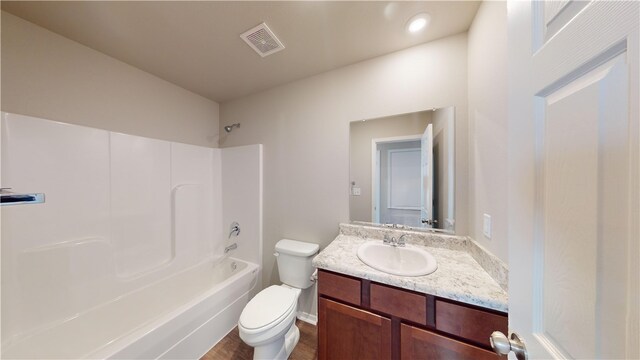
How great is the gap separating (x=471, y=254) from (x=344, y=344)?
953 mm

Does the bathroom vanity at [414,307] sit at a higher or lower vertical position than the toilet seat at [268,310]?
higher

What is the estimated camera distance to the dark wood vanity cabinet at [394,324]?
83cm

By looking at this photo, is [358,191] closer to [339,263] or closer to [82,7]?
[339,263]

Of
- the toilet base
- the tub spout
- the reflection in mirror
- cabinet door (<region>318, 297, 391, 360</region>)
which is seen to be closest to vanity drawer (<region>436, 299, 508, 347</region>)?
cabinet door (<region>318, 297, 391, 360</region>)

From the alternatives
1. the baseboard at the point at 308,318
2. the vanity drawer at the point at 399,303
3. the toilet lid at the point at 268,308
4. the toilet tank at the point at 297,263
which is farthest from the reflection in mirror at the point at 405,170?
the baseboard at the point at 308,318

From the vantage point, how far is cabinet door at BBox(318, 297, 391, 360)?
1.00 metres

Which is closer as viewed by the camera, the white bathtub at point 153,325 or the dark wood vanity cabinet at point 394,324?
the dark wood vanity cabinet at point 394,324

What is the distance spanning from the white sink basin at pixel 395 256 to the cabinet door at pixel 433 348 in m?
0.32

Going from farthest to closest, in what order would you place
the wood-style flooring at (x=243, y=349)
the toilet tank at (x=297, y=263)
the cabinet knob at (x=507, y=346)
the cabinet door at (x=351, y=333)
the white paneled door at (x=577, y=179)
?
1. the toilet tank at (x=297, y=263)
2. the wood-style flooring at (x=243, y=349)
3. the cabinet door at (x=351, y=333)
4. the cabinet knob at (x=507, y=346)
5. the white paneled door at (x=577, y=179)

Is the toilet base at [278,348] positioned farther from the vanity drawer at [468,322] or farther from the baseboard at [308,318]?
the vanity drawer at [468,322]

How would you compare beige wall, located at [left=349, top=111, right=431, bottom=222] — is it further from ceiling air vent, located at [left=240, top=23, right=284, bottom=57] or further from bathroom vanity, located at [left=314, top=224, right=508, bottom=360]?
ceiling air vent, located at [left=240, top=23, right=284, bottom=57]

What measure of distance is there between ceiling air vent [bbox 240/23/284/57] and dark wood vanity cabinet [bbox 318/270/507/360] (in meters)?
1.61

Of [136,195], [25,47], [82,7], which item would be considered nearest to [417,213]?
[136,195]

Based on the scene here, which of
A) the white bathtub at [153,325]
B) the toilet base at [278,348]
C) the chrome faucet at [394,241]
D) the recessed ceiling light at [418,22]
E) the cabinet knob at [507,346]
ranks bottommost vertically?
the toilet base at [278,348]
